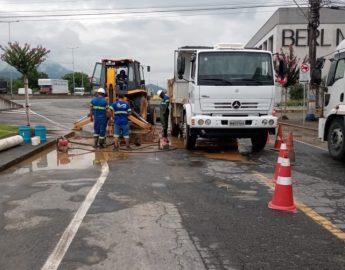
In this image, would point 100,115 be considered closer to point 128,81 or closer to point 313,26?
point 128,81

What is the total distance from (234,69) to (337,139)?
3245 millimetres

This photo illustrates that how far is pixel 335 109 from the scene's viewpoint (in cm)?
1198

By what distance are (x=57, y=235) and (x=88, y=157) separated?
724cm

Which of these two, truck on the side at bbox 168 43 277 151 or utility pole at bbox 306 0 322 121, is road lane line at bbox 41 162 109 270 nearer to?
truck on the side at bbox 168 43 277 151

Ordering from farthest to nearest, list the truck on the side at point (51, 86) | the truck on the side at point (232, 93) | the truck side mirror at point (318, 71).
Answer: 1. the truck on the side at point (51, 86)
2. the truck on the side at point (232, 93)
3. the truck side mirror at point (318, 71)

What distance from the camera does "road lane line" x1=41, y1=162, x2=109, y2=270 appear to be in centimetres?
476

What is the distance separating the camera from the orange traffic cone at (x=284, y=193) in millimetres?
6887

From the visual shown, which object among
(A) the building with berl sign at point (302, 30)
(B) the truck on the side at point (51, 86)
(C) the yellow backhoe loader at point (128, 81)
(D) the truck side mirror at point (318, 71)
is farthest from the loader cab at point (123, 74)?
(B) the truck on the side at point (51, 86)

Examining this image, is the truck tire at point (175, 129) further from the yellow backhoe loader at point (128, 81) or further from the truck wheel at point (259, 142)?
the truck wheel at point (259, 142)

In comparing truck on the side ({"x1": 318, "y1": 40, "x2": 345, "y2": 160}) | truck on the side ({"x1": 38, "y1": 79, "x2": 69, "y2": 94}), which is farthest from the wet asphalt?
truck on the side ({"x1": 38, "y1": 79, "x2": 69, "y2": 94})

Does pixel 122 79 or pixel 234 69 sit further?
pixel 122 79

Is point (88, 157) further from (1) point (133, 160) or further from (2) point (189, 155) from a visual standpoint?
(2) point (189, 155)

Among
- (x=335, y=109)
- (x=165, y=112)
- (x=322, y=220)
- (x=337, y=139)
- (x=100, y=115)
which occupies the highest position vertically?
(x=335, y=109)

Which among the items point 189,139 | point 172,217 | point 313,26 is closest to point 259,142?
point 189,139
